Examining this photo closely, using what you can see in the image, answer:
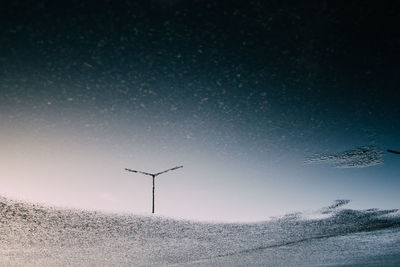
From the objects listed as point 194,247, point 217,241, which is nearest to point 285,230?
point 217,241

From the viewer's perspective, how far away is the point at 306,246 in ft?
25.2

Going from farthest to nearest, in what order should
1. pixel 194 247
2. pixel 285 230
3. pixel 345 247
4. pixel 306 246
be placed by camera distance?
pixel 345 247 < pixel 306 246 < pixel 194 247 < pixel 285 230

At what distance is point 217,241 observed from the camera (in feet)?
20.2

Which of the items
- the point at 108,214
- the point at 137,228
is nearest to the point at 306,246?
the point at 137,228

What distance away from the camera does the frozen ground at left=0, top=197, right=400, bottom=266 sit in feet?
13.2

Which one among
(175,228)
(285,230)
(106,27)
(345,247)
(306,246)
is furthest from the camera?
(345,247)

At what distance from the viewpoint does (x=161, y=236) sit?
5.27m

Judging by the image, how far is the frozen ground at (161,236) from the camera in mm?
4027

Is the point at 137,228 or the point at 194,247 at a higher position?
the point at 137,228

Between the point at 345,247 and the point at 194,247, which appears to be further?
the point at 345,247

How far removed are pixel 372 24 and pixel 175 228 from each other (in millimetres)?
4271

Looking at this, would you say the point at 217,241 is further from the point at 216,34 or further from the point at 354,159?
the point at 216,34

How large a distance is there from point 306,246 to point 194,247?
11.2 feet

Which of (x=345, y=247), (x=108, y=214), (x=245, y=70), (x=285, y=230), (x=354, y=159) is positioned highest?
(x=245, y=70)
